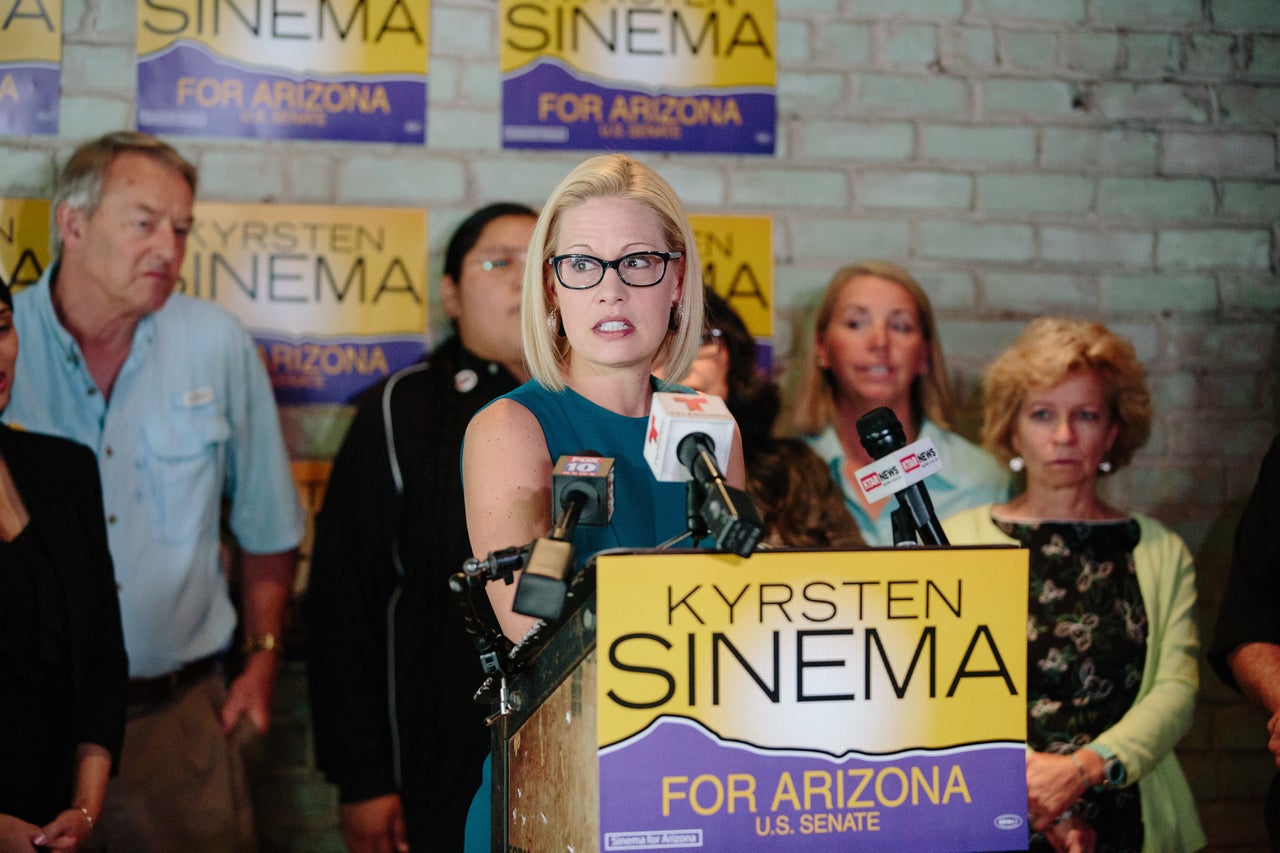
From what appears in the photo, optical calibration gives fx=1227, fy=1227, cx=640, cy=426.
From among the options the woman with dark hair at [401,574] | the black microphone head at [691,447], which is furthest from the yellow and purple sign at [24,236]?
the black microphone head at [691,447]

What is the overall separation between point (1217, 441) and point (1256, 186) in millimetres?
755

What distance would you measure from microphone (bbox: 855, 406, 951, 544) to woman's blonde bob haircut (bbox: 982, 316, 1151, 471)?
1.66m

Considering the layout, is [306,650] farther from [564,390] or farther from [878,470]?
[878,470]

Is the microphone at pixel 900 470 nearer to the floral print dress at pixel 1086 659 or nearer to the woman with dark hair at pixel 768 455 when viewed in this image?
the woman with dark hair at pixel 768 455

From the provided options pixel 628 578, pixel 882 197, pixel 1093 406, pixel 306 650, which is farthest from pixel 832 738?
pixel 882 197

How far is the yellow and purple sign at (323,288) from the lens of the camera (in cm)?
323

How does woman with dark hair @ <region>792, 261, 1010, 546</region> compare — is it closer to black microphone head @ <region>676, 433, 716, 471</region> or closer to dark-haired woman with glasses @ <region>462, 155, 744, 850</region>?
dark-haired woman with glasses @ <region>462, 155, 744, 850</region>

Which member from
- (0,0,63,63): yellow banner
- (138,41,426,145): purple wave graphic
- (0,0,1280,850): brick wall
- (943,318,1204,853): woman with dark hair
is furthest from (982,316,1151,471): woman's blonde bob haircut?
(0,0,63,63): yellow banner

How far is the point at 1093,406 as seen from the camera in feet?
9.67

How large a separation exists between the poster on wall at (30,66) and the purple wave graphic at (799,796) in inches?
109

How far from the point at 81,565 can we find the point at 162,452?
67cm

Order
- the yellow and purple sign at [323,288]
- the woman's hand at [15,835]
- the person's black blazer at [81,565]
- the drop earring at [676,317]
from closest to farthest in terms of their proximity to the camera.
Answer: the drop earring at [676,317] < the woman's hand at [15,835] < the person's black blazer at [81,565] < the yellow and purple sign at [323,288]

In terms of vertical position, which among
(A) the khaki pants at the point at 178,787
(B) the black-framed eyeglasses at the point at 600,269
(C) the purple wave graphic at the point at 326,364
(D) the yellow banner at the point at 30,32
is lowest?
(A) the khaki pants at the point at 178,787

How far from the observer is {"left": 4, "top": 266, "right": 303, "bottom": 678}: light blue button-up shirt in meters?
2.88
